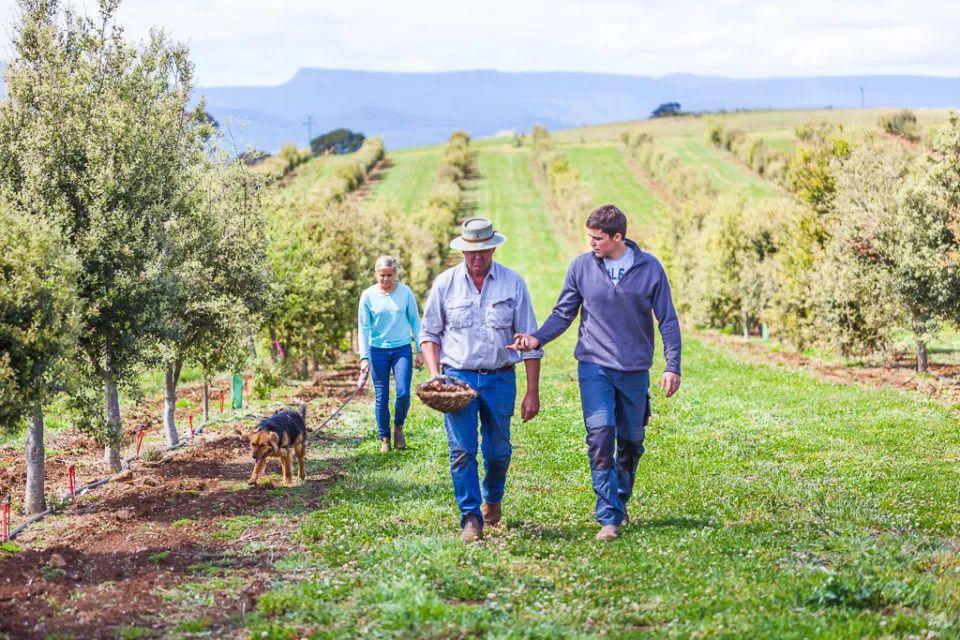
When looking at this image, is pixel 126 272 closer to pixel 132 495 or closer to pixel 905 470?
pixel 132 495

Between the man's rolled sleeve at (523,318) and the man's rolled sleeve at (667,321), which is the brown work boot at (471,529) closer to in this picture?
the man's rolled sleeve at (523,318)

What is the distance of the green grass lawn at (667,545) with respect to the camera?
22.2ft

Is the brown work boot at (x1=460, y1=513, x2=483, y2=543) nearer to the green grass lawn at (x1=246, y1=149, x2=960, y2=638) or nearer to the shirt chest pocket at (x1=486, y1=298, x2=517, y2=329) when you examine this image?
the green grass lawn at (x1=246, y1=149, x2=960, y2=638)

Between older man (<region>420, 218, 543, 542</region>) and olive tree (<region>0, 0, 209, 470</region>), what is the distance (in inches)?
194

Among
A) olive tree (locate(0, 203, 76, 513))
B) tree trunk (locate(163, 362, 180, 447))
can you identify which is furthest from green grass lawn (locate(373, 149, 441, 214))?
olive tree (locate(0, 203, 76, 513))

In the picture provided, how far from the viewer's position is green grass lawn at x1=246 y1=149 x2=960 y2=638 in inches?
266

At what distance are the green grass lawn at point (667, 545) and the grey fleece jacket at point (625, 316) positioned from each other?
170 centimetres

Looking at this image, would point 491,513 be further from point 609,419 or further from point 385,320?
point 385,320

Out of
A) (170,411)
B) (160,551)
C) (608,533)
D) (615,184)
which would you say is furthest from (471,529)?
(615,184)

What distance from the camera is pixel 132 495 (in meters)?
12.6

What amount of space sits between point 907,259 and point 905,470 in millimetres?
16613

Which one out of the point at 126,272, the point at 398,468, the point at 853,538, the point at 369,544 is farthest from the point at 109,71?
the point at 853,538

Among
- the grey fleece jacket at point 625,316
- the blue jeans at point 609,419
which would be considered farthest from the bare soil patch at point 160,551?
the grey fleece jacket at point 625,316

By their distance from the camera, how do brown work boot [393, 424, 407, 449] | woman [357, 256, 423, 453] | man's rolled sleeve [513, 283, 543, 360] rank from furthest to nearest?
brown work boot [393, 424, 407, 449] < woman [357, 256, 423, 453] < man's rolled sleeve [513, 283, 543, 360]
